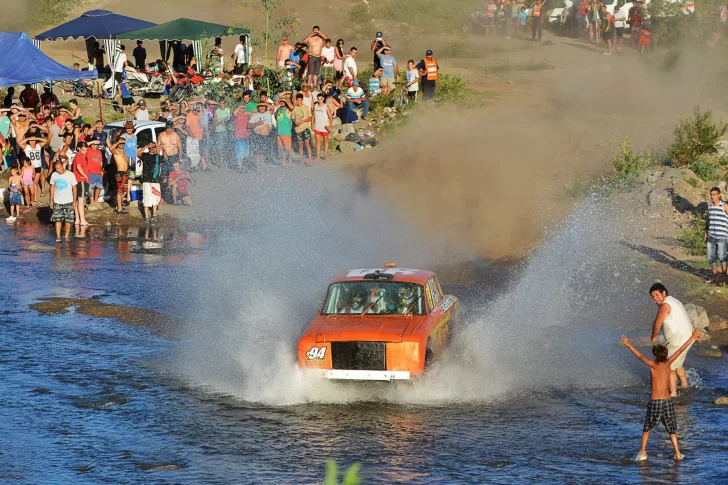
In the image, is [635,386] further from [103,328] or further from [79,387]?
[103,328]

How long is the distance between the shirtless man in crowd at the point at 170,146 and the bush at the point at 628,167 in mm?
10321

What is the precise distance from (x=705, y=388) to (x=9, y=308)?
1073cm

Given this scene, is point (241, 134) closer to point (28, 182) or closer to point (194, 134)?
point (194, 134)

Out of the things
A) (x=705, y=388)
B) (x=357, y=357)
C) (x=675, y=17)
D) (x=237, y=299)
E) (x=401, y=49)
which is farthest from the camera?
(x=401, y=49)

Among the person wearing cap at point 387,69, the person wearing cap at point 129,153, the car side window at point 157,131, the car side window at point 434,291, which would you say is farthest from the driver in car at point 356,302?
the person wearing cap at point 387,69

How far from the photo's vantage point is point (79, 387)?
1338 cm

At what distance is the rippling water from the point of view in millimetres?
10359

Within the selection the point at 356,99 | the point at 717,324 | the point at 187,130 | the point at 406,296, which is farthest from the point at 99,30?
the point at 717,324

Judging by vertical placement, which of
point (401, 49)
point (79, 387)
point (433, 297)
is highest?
point (401, 49)

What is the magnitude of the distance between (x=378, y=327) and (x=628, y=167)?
46.5 ft

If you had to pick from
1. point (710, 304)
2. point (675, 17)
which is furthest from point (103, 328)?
point (675, 17)

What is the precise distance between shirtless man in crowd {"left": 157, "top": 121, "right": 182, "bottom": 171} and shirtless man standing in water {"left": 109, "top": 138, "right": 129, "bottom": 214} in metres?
0.98

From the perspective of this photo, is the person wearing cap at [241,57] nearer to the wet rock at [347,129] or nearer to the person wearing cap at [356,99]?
the person wearing cap at [356,99]

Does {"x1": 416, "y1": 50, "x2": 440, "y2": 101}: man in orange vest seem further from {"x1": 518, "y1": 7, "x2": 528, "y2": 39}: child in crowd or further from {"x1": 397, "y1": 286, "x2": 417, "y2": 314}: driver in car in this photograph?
{"x1": 397, "y1": 286, "x2": 417, "y2": 314}: driver in car
